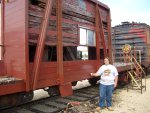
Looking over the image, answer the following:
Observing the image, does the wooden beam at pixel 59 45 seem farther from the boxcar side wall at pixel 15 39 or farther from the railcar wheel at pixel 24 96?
the boxcar side wall at pixel 15 39

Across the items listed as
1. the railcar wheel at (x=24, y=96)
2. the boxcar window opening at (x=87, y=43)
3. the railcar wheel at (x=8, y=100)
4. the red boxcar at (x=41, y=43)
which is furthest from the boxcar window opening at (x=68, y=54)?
the railcar wheel at (x=8, y=100)

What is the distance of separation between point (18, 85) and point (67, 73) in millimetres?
1953

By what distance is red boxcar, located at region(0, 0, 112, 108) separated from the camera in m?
5.20

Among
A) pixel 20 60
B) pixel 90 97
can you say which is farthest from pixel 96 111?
pixel 20 60

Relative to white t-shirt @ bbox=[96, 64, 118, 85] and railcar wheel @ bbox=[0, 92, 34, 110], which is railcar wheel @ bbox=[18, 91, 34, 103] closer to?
railcar wheel @ bbox=[0, 92, 34, 110]

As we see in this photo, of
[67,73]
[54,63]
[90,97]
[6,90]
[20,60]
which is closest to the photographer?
[6,90]

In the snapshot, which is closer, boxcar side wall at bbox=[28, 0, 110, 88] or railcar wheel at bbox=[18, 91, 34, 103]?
railcar wheel at bbox=[18, 91, 34, 103]

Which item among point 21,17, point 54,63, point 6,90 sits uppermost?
point 21,17

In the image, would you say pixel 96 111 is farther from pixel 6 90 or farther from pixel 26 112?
pixel 6 90

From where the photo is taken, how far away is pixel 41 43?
555 centimetres

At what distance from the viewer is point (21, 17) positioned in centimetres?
528

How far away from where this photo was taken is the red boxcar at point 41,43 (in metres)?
5.20

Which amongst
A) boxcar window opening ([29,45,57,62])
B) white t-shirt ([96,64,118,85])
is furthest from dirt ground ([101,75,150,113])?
boxcar window opening ([29,45,57,62])

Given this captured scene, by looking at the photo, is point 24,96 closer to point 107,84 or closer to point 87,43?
point 107,84
